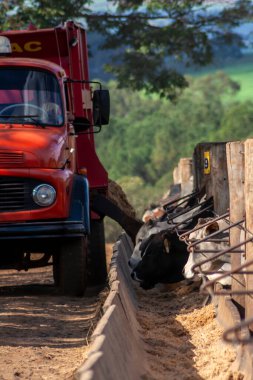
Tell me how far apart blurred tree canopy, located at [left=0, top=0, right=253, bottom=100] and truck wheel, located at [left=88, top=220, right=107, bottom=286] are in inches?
598

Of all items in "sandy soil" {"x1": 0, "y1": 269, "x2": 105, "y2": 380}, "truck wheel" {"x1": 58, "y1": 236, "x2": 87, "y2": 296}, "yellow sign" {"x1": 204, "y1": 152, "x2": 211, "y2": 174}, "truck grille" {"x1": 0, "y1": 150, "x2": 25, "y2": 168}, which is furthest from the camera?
"truck wheel" {"x1": 58, "y1": 236, "x2": 87, "y2": 296}

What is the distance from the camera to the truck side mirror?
539 inches

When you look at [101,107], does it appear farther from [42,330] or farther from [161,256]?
[42,330]

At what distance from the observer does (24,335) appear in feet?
34.4

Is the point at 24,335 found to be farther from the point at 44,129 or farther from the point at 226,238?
the point at 44,129

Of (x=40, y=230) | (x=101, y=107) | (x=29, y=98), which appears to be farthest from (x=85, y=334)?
(x=101, y=107)

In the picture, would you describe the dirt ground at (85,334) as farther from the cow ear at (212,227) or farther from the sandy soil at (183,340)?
the cow ear at (212,227)

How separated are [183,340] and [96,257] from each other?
192 inches

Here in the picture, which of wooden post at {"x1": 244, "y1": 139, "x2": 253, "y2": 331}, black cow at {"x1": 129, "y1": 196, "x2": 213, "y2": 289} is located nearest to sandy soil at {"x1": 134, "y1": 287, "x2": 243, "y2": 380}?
black cow at {"x1": 129, "y1": 196, "x2": 213, "y2": 289}

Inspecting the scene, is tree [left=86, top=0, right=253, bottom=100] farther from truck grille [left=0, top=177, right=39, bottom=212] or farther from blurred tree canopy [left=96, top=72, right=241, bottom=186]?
blurred tree canopy [left=96, top=72, right=241, bottom=186]

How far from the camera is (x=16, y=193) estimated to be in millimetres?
12266

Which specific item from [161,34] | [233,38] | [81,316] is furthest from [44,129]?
[233,38]

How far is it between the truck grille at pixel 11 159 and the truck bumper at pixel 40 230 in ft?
2.02

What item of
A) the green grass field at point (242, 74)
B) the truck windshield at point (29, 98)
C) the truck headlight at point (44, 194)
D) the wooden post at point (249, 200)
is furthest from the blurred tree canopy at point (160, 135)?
the wooden post at point (249, 200)
